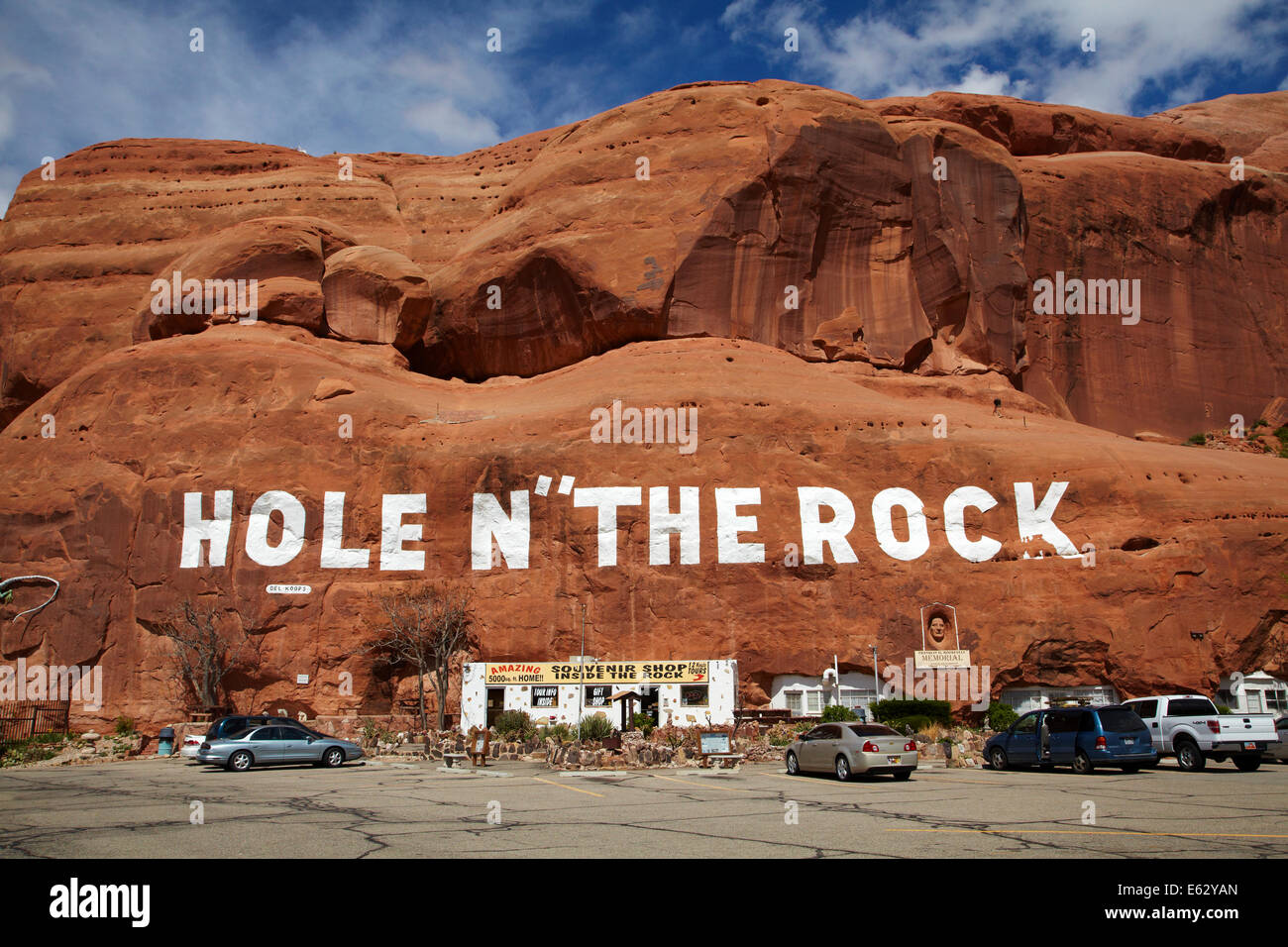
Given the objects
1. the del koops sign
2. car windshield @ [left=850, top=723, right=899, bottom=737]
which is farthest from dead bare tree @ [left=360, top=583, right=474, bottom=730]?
car windshield @ [left=850, top=723, right=899, bottom=737]

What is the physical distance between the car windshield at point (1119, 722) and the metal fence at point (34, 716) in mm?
34804

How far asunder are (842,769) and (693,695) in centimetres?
1357

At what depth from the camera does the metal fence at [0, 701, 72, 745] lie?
34.3 m

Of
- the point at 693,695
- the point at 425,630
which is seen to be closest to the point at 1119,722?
the point at 693,695

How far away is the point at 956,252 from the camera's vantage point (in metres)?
50.9

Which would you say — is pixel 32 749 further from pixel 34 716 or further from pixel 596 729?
pixel 596 729

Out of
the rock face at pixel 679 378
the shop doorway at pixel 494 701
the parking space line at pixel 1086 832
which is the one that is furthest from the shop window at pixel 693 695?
the parking space line at pixel 1086 832

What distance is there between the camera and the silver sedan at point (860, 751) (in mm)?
18422

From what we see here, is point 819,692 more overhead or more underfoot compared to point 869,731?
more underfoot

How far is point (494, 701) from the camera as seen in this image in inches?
1332
